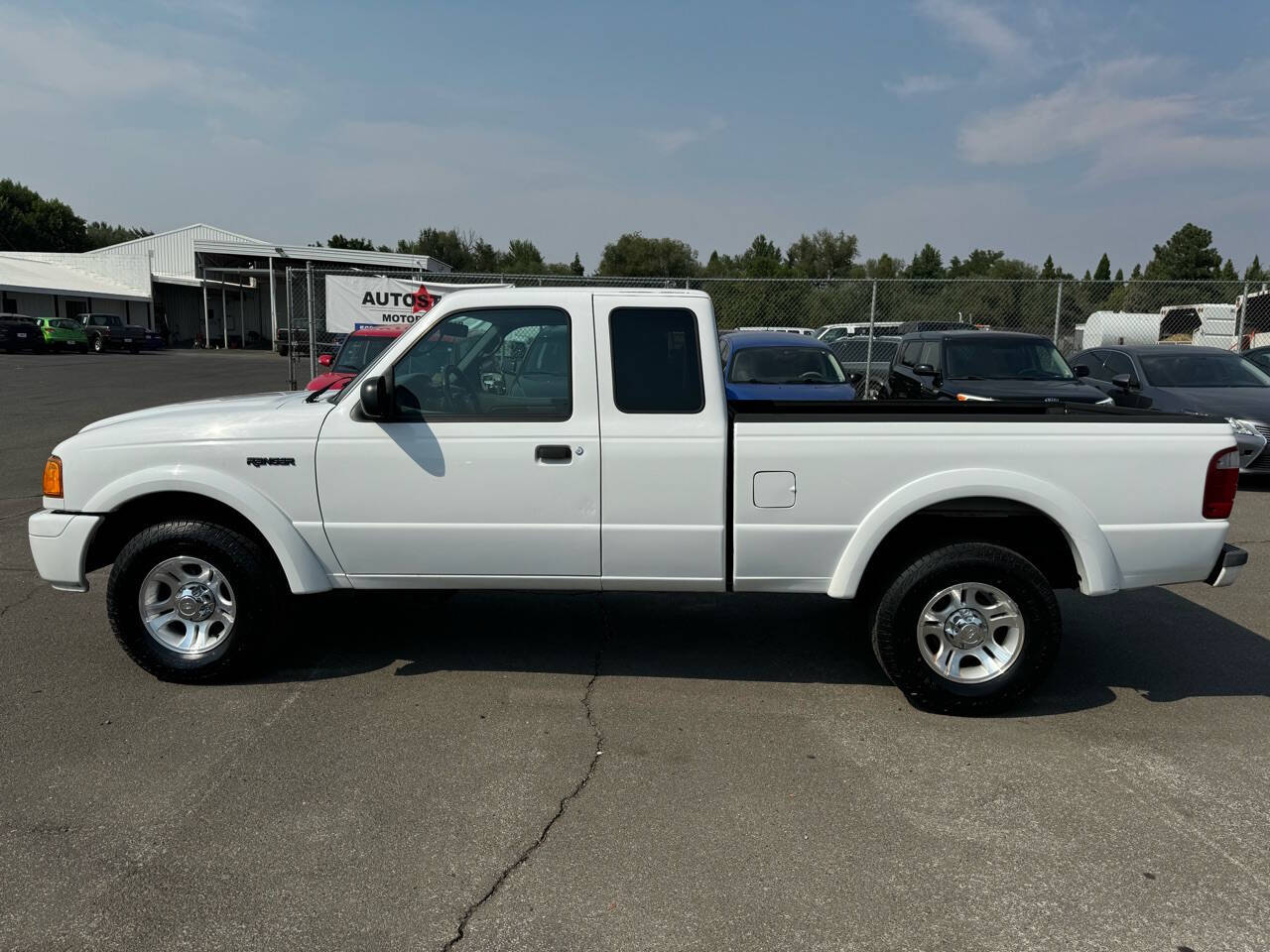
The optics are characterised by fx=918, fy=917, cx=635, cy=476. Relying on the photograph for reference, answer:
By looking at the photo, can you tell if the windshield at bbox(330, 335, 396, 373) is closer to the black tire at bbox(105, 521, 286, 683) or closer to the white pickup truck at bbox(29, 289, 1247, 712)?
the white pickup truck at bbox(29, 289, 1247, 712)

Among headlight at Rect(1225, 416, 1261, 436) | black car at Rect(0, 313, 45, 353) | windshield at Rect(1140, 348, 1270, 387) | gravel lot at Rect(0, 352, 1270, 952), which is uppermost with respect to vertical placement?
black car at Rect(0, 313, 45, 353)

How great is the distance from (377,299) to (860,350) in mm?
9659

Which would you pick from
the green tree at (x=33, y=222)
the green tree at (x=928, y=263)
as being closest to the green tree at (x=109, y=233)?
the green tree at (x=33, y=222)

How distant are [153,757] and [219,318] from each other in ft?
179

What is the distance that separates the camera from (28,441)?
13.0 meters

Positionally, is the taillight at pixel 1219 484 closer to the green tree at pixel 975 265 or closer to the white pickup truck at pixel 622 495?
the white pickup truck at pixel 622 495

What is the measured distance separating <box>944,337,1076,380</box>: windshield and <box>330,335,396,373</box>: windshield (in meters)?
6.92

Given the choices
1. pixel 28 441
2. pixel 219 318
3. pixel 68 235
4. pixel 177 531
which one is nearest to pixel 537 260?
pixel 219 318

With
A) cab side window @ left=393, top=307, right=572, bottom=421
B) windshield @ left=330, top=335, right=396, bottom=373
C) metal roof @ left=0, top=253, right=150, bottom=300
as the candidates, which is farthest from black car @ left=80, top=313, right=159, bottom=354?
cab side window @ left=393, top=307, right=572, bottom=421

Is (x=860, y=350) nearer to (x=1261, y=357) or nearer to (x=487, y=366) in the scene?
(x=1261, y=357)

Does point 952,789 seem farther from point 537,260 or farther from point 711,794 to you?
point 537,260

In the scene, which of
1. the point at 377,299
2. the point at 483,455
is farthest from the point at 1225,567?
the point at 377,299

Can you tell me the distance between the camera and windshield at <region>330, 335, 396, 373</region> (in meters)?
11.5

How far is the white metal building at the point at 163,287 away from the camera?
44.5 m
